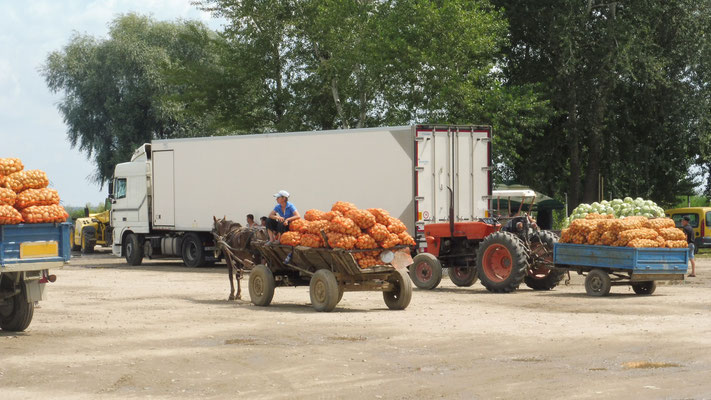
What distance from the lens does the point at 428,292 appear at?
75.3 feet

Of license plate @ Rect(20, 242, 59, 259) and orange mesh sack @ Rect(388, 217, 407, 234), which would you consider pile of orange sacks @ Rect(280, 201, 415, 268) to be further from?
license plate @ Rect(20, 242, 59, 259)

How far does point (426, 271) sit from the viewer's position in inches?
934

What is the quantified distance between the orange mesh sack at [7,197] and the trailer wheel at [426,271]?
1049 cm

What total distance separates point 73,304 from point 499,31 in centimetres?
2555

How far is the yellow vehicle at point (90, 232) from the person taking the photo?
151 ft

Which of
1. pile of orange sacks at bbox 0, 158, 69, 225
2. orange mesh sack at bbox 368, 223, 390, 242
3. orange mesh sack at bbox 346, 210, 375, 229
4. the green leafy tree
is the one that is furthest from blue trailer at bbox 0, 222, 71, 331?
the green leafy tree

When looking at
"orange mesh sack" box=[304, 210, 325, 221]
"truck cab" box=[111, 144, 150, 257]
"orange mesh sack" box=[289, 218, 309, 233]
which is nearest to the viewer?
"orange mesh sack" box=[289, 218, 309, 233]

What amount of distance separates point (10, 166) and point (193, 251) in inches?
745

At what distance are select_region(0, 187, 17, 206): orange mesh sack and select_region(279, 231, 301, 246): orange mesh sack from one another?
17.2 feet

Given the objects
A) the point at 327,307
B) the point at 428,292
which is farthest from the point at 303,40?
the point at 327,307

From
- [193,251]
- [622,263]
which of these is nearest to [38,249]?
[622,263]

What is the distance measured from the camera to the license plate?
48.3 feet

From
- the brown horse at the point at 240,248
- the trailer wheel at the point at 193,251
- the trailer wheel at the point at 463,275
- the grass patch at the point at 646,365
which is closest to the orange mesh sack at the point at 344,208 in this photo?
the brown horse at the point at 240,248

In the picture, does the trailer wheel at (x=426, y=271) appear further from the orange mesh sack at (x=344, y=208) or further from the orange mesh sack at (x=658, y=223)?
the orange mesh sack at (x=344, y=208)
